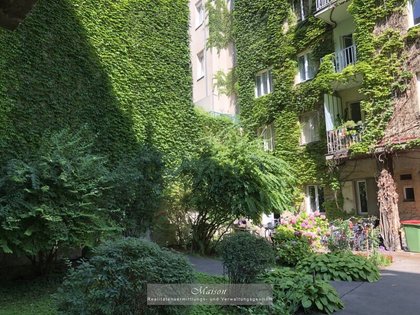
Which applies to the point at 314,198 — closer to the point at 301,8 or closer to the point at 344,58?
the point at 344,58

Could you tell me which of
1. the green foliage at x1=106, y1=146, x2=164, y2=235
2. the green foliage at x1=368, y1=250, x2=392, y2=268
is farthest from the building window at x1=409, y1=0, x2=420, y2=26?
the green foliage at x1=106, y1=146, x2=164, y2=235

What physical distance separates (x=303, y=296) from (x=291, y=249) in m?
4.09

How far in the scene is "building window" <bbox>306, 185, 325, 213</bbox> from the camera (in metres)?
16.4

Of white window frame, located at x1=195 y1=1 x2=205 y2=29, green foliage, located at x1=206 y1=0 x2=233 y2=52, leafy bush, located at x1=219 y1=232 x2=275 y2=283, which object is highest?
white window frame, located at x1=195 y1=1 x2=205 y2=29

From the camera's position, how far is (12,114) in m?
9.95

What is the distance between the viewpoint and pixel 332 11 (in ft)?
51.0

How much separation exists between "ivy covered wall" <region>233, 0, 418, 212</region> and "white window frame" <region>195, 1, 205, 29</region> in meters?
3.26

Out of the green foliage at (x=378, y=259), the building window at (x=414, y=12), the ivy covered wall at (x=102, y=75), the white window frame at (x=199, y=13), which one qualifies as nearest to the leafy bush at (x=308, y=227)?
the green foliage at (x=378, y=259)

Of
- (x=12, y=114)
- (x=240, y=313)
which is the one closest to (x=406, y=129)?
(x=240, y=313)

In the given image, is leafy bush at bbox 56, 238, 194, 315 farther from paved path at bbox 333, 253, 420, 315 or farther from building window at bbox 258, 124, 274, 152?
building window at bbox 258, 124, 274, 152

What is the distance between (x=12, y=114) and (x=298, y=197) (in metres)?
12.5

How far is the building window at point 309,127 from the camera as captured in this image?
16891 millimetres

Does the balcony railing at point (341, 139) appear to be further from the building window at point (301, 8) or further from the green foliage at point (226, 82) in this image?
the green foliage at point (226, 82)

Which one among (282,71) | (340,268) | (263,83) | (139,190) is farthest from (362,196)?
(139,190)
